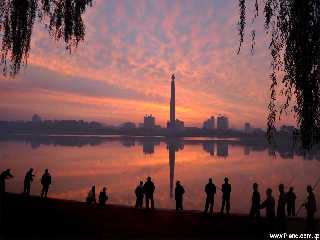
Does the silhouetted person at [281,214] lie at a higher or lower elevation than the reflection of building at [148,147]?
higher

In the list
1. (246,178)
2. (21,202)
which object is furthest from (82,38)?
(246,178)

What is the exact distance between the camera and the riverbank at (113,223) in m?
9.19

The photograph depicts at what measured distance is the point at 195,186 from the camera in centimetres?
3259

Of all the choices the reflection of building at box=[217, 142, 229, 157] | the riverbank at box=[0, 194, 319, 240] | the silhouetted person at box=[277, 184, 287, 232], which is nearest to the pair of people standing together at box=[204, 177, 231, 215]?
the riverbank at box=[0, 194, 319, 240]

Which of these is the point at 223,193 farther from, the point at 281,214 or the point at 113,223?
the point at 113,223

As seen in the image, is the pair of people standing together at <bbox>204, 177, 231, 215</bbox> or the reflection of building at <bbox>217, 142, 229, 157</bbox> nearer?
the pair of people standing together at <bbox>204, 177, 231, 215</bbox>

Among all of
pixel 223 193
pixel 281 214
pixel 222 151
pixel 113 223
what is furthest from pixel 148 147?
pixel 281 214

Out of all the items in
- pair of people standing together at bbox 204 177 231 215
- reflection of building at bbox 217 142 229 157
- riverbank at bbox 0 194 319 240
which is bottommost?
reflection of building at bbox 217 142 229 157

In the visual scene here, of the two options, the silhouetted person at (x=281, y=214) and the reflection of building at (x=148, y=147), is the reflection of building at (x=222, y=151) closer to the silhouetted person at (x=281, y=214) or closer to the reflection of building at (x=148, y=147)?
the reflection of building at (x=148, y=147)

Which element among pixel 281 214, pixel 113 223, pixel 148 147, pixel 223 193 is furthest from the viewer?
pixel 148 147

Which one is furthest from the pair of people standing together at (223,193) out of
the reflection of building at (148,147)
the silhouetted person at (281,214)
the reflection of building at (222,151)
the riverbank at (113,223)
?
the reflection of building at (148,147)

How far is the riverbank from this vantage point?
919 centimetres

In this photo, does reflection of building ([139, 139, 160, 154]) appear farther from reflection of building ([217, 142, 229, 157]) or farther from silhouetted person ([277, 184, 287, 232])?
silhouetted person ([277, 184, 287, 232])

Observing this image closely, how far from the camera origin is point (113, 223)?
34.6 ft
